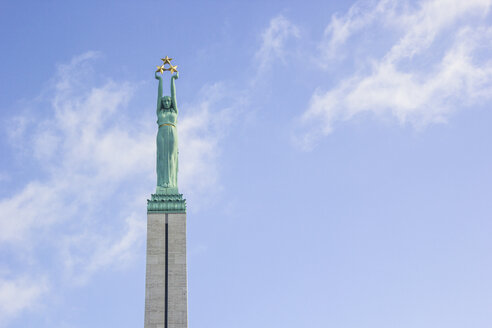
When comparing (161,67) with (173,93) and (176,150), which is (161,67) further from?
(176,150)

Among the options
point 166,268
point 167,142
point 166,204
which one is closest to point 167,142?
point 167,142

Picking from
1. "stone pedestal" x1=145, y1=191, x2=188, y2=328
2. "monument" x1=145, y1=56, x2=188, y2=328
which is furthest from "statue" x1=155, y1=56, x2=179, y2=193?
"stone pedestal" x1=145, y1=191, x2=188, y2=328

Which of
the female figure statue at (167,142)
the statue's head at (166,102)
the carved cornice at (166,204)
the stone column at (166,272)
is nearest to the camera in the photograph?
Result: the stone column at (166,272)

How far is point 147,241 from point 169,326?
5588mm

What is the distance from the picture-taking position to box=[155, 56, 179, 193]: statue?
47188 mm

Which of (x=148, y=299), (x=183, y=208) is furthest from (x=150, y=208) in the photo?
(x=148, y=299)

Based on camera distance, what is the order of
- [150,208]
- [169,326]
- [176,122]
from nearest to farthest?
[169,326], [150,208], [176,122]

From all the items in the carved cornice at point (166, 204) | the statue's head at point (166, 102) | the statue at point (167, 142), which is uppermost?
the statue's head at point (166, 102)

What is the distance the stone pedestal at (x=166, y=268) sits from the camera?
140 feet

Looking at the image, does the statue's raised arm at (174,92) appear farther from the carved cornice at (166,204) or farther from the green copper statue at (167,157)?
the carved cornice at (166,204)

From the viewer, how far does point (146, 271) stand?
44.1m

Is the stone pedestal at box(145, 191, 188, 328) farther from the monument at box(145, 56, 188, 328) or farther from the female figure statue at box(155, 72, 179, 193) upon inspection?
the female figure statue at box(155, 72, 179, 193)

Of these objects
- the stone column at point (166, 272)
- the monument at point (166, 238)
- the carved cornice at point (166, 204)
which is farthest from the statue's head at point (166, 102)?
the stone column at point (166, 272)

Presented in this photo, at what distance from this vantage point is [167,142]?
158 ft
